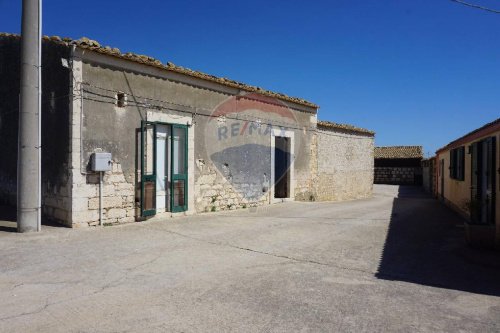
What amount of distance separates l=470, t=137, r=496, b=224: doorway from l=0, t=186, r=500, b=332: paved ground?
2.19 ft

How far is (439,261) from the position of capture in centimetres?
529

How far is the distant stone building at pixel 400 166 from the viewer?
3425 cm

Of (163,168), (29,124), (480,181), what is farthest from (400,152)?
(29,124)

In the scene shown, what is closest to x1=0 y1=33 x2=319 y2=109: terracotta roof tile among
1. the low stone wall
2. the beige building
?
the low stone wall

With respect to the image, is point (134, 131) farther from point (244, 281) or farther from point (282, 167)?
point (282, 167)

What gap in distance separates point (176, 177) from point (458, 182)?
27.3 ft

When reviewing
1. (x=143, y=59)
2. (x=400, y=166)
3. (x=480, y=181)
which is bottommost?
(x=480, y=181)

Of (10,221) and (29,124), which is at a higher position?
(29,124)

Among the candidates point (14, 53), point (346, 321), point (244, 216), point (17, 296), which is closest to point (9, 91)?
point (14, 53)

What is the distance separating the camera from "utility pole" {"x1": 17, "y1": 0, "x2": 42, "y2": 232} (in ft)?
21.5

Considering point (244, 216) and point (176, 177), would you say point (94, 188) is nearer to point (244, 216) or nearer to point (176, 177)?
point (176, 177)

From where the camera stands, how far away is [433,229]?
814cm

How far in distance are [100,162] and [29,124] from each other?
1.39 m

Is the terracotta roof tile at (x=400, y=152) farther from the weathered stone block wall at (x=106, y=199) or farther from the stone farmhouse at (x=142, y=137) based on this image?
the weathered stone block wall at (x=106, y=199)
